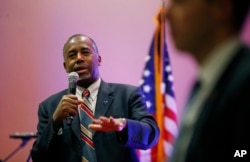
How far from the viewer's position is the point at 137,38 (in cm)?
285

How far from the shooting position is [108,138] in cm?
205

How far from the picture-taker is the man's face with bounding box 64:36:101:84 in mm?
2244

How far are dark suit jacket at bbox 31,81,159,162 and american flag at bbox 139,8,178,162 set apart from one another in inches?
17.2

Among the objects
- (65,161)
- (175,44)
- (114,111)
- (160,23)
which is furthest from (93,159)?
(175,44)

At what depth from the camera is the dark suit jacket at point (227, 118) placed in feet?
2.27

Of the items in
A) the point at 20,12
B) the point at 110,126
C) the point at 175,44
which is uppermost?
the point at 20,12

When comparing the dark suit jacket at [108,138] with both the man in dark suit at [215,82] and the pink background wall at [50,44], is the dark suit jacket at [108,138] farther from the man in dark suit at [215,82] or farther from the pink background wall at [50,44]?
the man in dark suit at [215,82]

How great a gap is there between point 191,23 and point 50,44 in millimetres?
2266

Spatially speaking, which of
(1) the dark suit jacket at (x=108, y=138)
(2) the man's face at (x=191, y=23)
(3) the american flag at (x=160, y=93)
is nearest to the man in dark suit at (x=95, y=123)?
(1) the dark suit jacket at (x=108, y=138)

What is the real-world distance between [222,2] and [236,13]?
3 centimetres

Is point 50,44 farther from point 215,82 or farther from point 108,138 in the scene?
point 215,82

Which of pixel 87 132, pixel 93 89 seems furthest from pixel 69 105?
pixel 93 89

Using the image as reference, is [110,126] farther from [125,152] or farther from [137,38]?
[137,38]

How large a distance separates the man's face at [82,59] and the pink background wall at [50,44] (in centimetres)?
47
